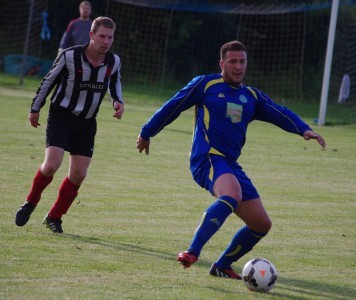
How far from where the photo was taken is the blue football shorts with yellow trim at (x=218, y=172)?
603 centimetres

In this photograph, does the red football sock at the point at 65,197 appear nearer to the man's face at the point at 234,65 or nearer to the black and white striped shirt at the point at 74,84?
the black and white striped shirt at the point at 74,84

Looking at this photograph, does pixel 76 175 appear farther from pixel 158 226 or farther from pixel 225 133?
pixel 225 133

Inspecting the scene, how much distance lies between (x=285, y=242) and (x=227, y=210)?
1.97 m

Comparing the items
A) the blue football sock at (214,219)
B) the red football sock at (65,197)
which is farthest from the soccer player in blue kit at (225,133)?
the red football sock at (65,197)

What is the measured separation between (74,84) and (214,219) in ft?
7.67

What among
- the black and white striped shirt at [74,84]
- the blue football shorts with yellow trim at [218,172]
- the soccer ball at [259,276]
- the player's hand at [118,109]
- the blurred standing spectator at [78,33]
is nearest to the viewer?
the soccer ball at [259,276]

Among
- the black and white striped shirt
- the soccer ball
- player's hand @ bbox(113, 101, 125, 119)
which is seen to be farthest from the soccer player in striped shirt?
the soccer ball

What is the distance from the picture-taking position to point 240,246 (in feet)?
20.3

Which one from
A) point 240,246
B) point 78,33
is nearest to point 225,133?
point 240,246

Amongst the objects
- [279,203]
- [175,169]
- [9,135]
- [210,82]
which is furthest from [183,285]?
[9,135]

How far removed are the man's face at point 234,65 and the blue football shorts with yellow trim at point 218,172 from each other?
24.0 inches

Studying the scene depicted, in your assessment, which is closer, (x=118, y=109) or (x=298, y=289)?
(x=298, y=289)

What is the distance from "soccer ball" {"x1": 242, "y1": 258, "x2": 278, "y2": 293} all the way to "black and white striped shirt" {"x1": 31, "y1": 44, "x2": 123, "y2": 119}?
2.51m

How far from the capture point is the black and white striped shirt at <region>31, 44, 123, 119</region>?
293 inches
